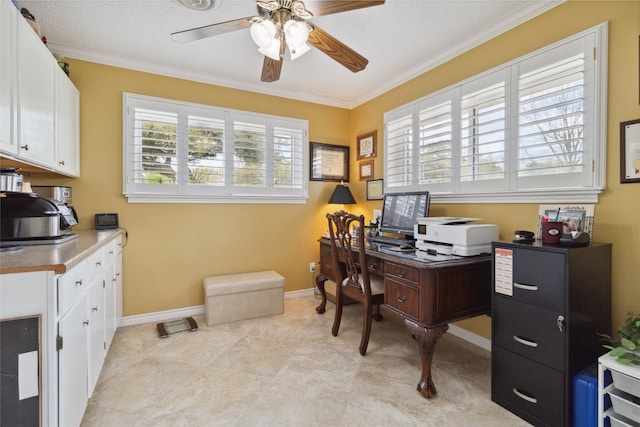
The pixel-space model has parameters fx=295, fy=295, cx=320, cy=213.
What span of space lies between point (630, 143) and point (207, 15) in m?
2.74

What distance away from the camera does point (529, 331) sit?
1.59 meters

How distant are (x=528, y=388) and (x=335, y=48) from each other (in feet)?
7.35

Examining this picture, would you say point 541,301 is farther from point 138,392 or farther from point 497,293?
point 138,392

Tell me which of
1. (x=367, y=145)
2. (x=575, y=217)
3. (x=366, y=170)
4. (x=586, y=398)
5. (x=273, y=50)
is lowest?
(x=586, y=398)

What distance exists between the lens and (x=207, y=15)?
2115 mm


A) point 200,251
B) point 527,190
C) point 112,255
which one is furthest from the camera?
point 200,251

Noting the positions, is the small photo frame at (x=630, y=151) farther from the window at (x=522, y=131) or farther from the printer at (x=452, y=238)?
the printer at (x=452, y=238)

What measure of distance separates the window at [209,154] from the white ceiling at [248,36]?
0.40 m

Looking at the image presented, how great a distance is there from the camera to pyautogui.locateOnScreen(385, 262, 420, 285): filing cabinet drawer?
1.88m

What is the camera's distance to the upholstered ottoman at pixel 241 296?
2.85m

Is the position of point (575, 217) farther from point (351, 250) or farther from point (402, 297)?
point (351, 250)

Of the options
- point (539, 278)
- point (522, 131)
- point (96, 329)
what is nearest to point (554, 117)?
point (522, 131)

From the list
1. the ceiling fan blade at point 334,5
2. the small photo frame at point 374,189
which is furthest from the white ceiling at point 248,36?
the small photo frame at point 374,189

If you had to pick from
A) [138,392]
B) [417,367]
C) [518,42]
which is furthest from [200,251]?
[518,42]
